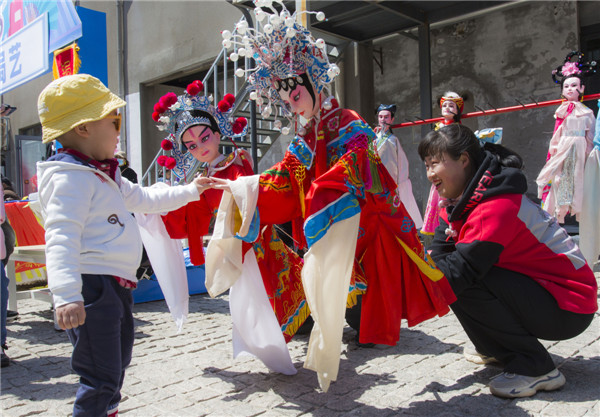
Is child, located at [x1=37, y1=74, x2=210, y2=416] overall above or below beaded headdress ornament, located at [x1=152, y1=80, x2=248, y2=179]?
below

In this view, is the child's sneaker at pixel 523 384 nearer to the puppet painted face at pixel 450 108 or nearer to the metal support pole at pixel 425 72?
the puppet painted face at pixel 450 108

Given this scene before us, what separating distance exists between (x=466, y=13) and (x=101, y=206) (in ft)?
21.3

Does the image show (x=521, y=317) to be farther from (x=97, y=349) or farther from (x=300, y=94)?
(x=97, y=349)

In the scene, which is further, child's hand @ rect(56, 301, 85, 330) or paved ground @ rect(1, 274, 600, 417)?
paved ground @ rect(1, 274, 600, 417)

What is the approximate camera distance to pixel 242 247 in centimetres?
268

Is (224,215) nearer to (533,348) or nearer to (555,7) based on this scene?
(533,348)

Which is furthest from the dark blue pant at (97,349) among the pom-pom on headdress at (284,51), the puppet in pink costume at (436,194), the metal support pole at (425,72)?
the metal support pole at (425,72)

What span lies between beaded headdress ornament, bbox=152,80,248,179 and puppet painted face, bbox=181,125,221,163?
31mm

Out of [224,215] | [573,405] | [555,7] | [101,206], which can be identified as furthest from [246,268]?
[555,7]

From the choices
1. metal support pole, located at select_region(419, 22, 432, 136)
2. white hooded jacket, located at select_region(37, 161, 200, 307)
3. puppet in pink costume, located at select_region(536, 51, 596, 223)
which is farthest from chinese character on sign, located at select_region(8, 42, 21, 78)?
metal support pole, located at select_region(419, 22, 432, 136)

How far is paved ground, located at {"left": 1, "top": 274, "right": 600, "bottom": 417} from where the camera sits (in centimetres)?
216

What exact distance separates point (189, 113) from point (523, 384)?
2.38 m

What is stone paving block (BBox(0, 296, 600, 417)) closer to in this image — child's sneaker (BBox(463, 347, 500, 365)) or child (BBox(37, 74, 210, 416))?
child's sneaker (BBox(463, 347, 500, 365))

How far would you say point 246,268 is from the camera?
2699 mm
